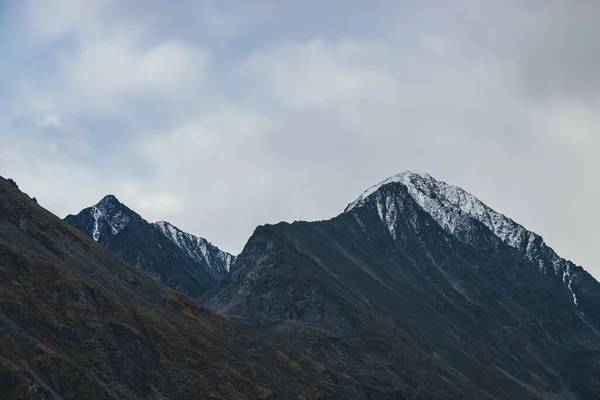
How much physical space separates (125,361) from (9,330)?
69.2 ft

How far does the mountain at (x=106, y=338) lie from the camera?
8219cm

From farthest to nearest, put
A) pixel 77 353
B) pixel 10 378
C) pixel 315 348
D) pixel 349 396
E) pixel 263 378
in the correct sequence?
pixel 315 348, pixel 349 396, pixel 263 378, pixel 77 353, pixel 10 378

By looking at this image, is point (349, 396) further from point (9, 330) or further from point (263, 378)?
point (9, 330)

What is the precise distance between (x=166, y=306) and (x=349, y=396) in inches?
1803

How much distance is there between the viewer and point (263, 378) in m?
127

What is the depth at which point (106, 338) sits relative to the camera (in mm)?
98938

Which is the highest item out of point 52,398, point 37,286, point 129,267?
point 129,267

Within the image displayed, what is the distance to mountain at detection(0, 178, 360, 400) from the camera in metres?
82.2

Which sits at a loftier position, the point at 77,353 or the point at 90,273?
the point at 90,273

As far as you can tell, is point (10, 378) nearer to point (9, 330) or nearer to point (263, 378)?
point (9, 330)

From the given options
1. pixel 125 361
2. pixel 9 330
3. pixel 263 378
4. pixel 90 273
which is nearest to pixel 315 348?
pixel 263 378

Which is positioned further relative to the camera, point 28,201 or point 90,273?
point 28,201

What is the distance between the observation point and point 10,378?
72.0 metres

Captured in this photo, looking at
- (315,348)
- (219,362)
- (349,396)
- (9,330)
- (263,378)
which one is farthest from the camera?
(315,348)
